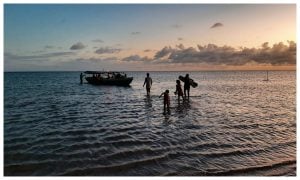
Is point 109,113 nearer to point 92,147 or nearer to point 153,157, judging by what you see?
point 92,147

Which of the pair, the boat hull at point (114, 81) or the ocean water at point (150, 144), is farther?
the boat hull at point (114, 81)

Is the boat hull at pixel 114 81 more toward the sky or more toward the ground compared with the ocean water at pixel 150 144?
more toward the sky

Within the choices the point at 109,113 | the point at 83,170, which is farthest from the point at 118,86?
the point at 83,170

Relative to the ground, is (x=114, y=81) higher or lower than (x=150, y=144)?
higher

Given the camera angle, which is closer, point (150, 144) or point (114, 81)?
point (150, 144)

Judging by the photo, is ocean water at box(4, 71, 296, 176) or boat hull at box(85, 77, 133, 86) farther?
boat hull at box(85, 77, 133, 86)

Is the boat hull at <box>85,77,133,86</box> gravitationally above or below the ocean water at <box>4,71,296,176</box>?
above

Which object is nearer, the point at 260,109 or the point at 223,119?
the point at 223,119

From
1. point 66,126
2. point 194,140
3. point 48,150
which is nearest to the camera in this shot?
point 48,150

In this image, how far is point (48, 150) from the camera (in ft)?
37.7

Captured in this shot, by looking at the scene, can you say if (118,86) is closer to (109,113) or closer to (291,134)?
(109,113)

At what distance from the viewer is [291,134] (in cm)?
1424

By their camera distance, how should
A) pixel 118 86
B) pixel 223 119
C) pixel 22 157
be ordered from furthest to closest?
pixel 118 86 → pixel 223 119 → pixel 22 157

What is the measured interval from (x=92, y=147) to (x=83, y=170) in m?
2.13
